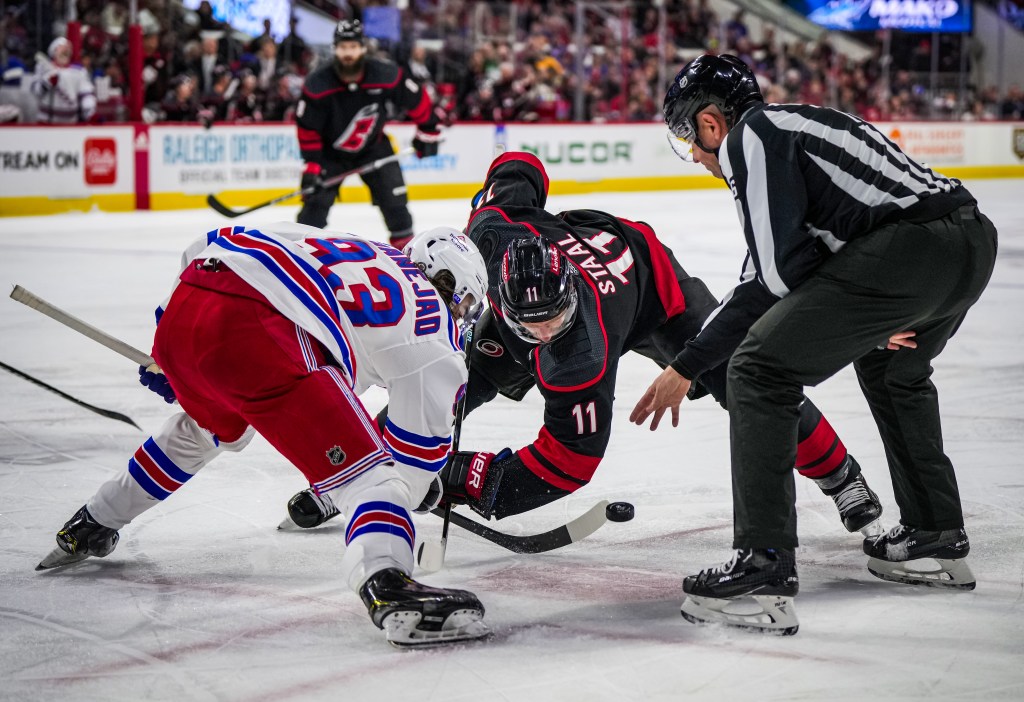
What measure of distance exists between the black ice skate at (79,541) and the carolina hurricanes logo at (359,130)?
5483 mm

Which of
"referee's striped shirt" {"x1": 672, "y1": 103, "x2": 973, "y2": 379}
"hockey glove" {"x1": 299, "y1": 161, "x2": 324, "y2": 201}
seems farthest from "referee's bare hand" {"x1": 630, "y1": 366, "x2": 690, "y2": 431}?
"hockey glove" {"x1": 299, "y1": 161, "x2": 324, "y2": 201}

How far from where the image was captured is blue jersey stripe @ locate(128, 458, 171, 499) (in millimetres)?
2955

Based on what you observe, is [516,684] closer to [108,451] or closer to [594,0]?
[108,451]

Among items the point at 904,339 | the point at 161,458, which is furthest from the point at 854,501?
the point at 161,458

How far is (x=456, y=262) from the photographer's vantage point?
2.72m

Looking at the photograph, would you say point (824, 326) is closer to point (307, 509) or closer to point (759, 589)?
point (759, 589)

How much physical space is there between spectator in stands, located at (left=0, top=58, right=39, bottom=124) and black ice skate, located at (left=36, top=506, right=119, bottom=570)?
8.72 meters

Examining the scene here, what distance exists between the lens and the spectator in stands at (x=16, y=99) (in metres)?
10.8

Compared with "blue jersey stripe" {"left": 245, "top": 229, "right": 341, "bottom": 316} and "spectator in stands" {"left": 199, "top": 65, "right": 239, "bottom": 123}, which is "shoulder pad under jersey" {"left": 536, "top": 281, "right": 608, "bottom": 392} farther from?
"spectator in stands" {"left": 199, "top": 65, "right": 239, "bottom": 123}

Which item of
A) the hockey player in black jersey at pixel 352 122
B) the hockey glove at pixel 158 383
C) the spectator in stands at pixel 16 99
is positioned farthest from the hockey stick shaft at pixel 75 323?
the spectator in stands at pixel 16 99

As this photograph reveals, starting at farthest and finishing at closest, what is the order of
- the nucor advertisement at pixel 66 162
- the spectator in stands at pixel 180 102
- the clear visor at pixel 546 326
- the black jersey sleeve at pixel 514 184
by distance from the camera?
the spectator in stands at pixel 180 102, the nucor advertisement at pixel 66 162, the black jersey sleeve at pixel 514 184, the clear visor at pixel 546 326

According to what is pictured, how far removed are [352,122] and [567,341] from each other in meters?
5.58

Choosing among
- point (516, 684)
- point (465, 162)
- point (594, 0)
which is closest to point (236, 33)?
point (465, 162)

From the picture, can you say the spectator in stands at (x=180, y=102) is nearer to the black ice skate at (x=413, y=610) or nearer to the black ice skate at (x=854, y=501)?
the black ice skate at (x=854, y=501)
